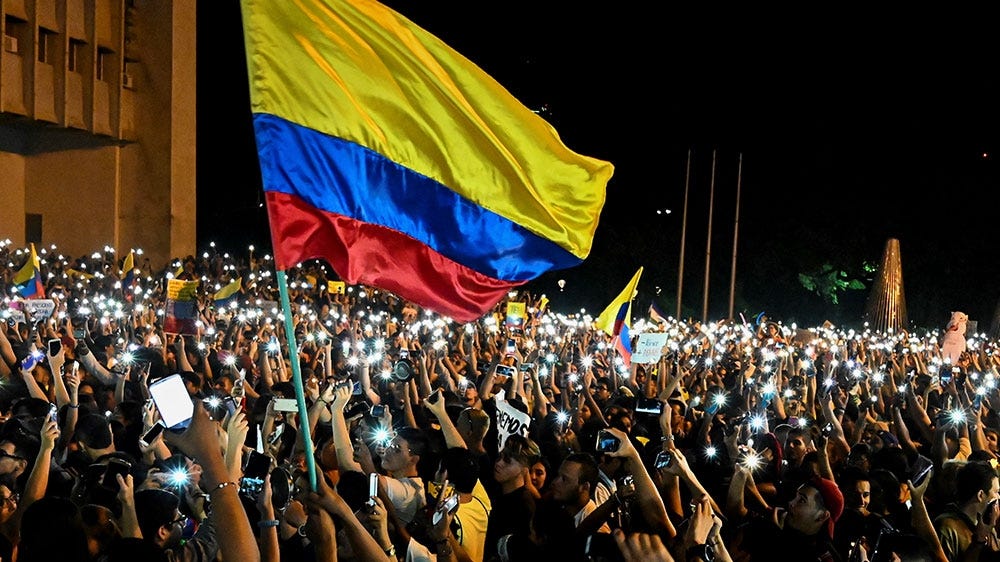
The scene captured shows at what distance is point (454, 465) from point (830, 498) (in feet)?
6.27

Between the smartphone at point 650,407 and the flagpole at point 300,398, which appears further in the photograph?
the smartphone at point 650,407

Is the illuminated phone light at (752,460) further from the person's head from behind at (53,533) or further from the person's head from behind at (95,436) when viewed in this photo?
the person's head from behind at (95,436)

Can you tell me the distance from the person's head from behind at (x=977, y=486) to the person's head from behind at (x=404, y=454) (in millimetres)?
3078

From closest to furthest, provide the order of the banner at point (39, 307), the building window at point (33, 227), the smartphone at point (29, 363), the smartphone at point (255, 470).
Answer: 1. the smartphone at point (255, 470)
2. the smartphone at point (29, 363)
3. the banner at point (39, 307)
4. the building window at point (33, 227)

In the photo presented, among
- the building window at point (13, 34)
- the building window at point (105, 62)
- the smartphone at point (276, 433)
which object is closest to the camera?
the smartphone at point (276, 433)

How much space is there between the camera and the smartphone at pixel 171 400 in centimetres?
665

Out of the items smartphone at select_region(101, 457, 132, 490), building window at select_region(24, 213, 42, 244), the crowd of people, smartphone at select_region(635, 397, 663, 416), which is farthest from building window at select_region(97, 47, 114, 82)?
smartphone at select_region(101, 457, 132, 490)

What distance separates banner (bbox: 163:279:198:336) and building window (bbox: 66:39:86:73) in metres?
22.0

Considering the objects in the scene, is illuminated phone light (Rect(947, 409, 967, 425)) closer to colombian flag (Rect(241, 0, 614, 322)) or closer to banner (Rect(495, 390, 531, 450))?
banner (Rect(495, 390, 531, 450))

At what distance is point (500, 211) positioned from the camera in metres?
6.64

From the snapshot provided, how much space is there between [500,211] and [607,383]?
7.53 meters

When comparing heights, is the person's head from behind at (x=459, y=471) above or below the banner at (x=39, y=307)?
below

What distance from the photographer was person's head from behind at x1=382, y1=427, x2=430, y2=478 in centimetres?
646

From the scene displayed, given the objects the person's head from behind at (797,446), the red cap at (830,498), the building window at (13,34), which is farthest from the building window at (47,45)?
the red cap at (830,498)
